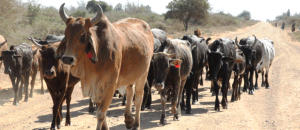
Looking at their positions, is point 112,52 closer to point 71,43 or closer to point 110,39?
point 110,39

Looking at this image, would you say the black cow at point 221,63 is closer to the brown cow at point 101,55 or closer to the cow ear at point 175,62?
the cow ear at point 175,62

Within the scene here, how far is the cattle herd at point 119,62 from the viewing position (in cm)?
495

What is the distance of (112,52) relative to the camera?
5.12m

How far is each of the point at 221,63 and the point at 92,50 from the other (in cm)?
604

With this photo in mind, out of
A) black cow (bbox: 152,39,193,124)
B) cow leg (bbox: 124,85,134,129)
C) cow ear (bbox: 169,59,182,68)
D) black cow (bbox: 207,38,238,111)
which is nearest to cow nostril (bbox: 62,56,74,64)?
cow leg (bbox: 124,85,134,129)

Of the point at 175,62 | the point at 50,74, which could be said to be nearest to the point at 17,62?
the point at 50,74

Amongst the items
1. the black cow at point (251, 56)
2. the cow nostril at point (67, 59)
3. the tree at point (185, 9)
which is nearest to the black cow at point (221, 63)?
the black cow at point (251, 56)

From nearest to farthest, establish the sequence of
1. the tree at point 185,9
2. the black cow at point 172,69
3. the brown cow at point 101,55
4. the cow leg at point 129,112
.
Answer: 1. the brown cow at point 101,55
2. the cow leg at point 129,112
3. the black cow at point 172,69
4. the tree at point 185,9

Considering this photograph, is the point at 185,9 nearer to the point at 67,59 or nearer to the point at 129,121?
the point at 129,121

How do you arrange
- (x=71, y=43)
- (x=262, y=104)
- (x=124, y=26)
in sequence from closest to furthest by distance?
(x=71, y=43)
(x=124, y=26)
(x=262, y=104)

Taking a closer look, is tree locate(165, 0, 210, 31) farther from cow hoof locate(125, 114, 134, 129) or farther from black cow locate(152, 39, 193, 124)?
cow hoof locate(125, 114, 134, 129)

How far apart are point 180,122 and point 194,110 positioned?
6.00 ft

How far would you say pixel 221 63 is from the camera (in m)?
10.0

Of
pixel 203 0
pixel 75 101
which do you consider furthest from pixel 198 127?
pixel 203 0
